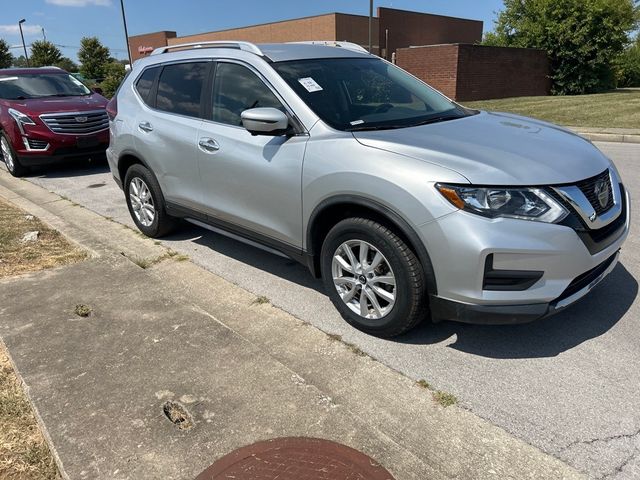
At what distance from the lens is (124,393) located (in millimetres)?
2832

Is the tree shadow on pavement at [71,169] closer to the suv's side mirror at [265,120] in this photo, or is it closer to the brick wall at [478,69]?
the suv's side mirror at [265,120]

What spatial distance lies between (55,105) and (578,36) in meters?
21.9

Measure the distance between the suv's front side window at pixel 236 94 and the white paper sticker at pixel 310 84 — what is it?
0.22m

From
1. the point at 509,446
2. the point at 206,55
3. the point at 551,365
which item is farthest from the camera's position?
the point at 206,55

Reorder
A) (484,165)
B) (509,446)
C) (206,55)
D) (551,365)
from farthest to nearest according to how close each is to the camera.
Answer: (206,55) < (551,365) < (484,165) < (509,446)

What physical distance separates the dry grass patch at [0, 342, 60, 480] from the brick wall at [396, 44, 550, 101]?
2056 cm

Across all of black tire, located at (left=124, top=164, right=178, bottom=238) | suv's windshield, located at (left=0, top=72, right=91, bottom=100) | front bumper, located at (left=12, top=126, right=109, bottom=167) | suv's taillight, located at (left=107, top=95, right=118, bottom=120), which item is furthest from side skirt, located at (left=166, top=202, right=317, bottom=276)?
suv's windshield, located at (left=0, top=72, right=91, bottom=100)

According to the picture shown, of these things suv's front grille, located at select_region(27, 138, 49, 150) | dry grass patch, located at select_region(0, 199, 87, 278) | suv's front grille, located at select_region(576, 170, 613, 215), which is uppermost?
suv's front grille, located at select_region(576, 170, 613, 215)

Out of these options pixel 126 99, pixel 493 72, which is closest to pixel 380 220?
pixel 126 99

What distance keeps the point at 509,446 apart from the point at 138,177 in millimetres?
4238

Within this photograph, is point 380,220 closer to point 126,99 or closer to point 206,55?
point 206,55

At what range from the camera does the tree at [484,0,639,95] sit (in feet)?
73.9

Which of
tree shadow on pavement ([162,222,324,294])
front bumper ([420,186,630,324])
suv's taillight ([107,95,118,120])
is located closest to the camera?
front bumper ([420,186,630,324])

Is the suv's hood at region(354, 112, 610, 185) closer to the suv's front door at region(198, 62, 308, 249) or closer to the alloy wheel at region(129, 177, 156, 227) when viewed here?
the suv's front door at region(198, 62, 308, 249)
